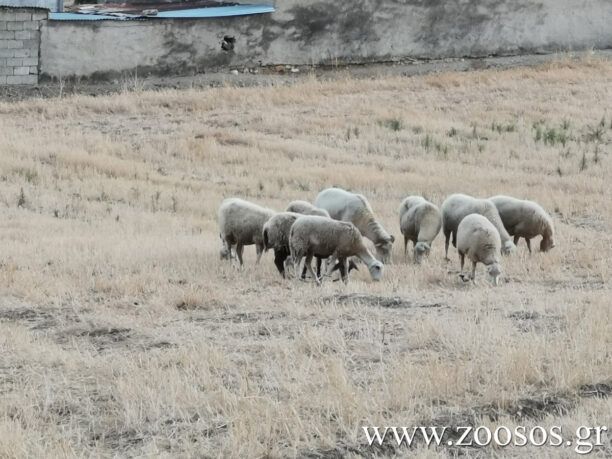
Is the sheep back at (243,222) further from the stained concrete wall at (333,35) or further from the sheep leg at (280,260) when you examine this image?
the stained concrete wall at (333,35)

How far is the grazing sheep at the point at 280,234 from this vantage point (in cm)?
1330

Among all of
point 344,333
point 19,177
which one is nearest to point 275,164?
point 19,177

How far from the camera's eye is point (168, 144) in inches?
971

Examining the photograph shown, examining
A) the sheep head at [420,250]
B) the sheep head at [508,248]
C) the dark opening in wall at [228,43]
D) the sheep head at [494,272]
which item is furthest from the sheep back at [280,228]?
the dark opening in wall at [228,43]

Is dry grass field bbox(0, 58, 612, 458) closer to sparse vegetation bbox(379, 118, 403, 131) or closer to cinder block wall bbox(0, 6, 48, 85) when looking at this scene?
sparse vegetation bbox(379, 118, 403, 131)

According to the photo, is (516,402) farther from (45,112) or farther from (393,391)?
(45,112)

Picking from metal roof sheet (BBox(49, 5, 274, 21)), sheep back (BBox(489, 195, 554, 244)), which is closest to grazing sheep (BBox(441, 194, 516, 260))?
sheep back (BBox(489, 195, 554, 244))

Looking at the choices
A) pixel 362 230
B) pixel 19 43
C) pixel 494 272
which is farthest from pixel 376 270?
pixel 19 43

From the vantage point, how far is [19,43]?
99.9ft

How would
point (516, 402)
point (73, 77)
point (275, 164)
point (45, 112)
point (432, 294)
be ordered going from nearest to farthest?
point (516, 402), point (432, 294), point (275, 164), point (45, 112), point (73, 77)

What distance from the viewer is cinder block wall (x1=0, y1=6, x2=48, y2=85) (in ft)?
99.6

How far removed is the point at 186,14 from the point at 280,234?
20.5 metres

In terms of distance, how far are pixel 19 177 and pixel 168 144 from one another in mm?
4378

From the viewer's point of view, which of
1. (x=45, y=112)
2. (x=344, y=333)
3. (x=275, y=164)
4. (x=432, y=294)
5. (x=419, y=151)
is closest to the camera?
(x=344, y=333)
